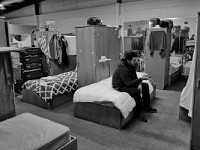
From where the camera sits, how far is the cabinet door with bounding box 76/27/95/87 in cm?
398

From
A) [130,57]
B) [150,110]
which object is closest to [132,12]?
[130,57]

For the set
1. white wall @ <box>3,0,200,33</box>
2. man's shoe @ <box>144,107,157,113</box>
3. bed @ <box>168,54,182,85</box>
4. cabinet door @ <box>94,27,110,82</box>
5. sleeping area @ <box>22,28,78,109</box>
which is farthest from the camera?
white wall @ <box>3,0,200,33</box>

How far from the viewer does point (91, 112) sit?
10.5ft

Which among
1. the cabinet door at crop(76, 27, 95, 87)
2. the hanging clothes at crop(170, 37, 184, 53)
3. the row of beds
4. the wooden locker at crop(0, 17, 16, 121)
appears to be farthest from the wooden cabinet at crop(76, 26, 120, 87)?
the hanging clothes at crop(170, 37, 184, 53)

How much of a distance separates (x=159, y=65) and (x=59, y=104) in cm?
291

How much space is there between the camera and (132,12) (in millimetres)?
7031

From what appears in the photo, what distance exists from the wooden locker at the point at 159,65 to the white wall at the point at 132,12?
1669mm

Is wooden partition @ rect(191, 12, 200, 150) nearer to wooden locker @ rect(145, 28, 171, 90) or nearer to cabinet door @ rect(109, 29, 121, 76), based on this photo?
cabinet door @ rect(109, 29, 121, 76)

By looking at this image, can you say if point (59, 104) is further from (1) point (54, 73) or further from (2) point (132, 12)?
(2) point (132, 12)

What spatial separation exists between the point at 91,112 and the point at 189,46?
14.7 ft

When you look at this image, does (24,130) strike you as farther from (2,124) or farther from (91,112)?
(91,112)

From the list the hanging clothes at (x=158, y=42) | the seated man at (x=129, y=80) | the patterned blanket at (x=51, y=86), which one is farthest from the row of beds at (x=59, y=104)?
the hanging clothes at (x=158, y=42)

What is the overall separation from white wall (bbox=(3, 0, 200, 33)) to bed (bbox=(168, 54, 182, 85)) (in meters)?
1.39

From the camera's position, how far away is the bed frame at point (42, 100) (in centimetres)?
386
